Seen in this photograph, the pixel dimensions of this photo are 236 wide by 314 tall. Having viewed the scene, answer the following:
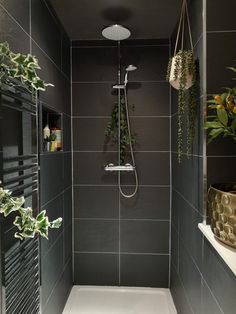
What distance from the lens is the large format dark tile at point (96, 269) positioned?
276 cm

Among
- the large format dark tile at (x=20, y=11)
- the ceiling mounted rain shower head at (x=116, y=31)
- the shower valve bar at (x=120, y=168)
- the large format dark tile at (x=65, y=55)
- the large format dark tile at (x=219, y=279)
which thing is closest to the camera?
the large format dark tile at (x=219, y=279)

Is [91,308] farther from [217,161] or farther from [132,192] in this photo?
[217,161]

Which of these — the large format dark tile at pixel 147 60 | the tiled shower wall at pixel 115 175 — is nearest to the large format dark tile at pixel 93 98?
the tiled shower wall at pixel 115 175

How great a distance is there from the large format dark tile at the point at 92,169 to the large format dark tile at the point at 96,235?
42cm

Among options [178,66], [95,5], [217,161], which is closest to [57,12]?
[95,5]

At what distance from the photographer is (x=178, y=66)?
5.35 feet

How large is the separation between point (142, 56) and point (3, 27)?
167cm

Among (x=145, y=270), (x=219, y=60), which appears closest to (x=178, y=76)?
(x=219, y=60)

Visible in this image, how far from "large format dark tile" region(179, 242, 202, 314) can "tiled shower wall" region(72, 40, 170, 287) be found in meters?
0.57

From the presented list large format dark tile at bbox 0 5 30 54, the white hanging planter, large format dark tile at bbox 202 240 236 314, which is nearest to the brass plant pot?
large format dark tile at bbox 202 240 236 314

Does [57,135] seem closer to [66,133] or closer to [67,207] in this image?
[66,133]

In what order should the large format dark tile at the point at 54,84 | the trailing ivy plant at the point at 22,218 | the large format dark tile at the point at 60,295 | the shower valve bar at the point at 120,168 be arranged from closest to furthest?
1. the trailing ivy plant at the point at 22,218
2. the large format dark tile at the point at 54,84
3. the large format dark tile at the point at 60,295
4. the shower valve bar at the point at 120,168

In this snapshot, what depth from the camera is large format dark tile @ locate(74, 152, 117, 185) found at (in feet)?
8.93

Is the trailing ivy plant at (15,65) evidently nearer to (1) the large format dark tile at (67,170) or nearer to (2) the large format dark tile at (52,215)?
(2) the large format dark tile at (52,215)
